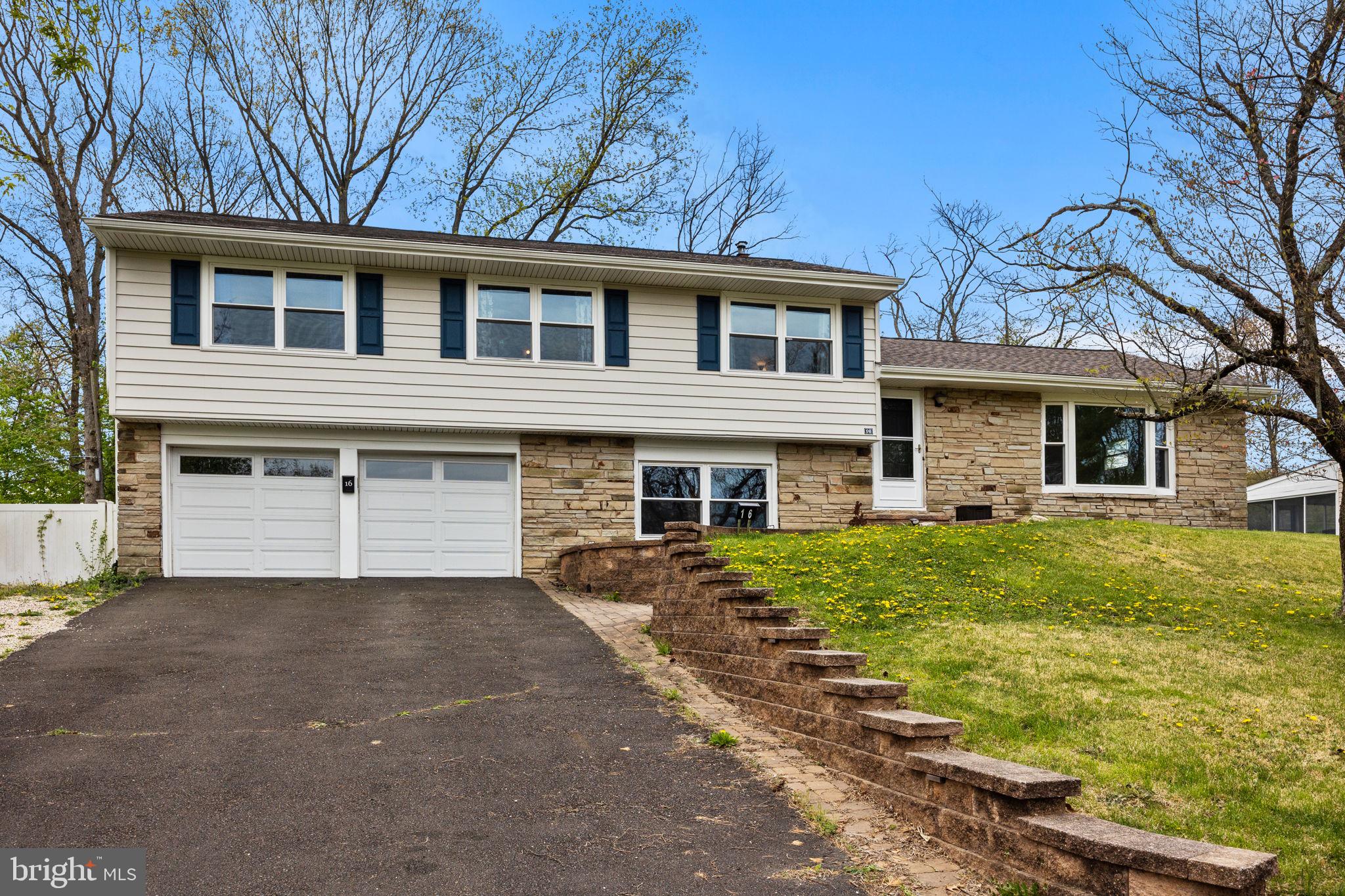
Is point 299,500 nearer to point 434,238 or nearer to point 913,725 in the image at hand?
point 434,238

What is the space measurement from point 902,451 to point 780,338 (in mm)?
3039

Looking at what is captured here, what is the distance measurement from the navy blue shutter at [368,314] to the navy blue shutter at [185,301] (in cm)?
217

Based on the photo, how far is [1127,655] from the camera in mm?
7191

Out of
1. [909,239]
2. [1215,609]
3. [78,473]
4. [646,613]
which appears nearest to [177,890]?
[646,613]

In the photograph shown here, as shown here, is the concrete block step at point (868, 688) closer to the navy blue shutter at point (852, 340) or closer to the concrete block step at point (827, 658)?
the concrete block step at point (827, 658)

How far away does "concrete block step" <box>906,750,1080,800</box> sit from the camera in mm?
4078

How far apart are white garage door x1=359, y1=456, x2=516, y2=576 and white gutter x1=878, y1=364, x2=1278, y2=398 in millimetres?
6591

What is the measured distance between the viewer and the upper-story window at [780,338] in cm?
1572

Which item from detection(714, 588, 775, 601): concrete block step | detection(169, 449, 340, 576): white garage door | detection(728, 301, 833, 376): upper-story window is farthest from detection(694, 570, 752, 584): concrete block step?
detection(169, 449, 340, 576): white garage door

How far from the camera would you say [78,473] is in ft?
75.9

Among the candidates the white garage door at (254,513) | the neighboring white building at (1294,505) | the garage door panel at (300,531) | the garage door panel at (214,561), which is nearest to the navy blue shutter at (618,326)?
the white garage door at (254,513)

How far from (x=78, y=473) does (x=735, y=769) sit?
2273cm

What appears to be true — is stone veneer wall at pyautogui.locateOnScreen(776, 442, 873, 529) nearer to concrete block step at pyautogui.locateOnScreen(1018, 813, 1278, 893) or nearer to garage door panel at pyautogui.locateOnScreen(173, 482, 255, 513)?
garage door panel at pyautogui.locateOnScreen(173, 482, 255, 513)

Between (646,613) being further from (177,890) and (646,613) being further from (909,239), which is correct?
(909,239)
